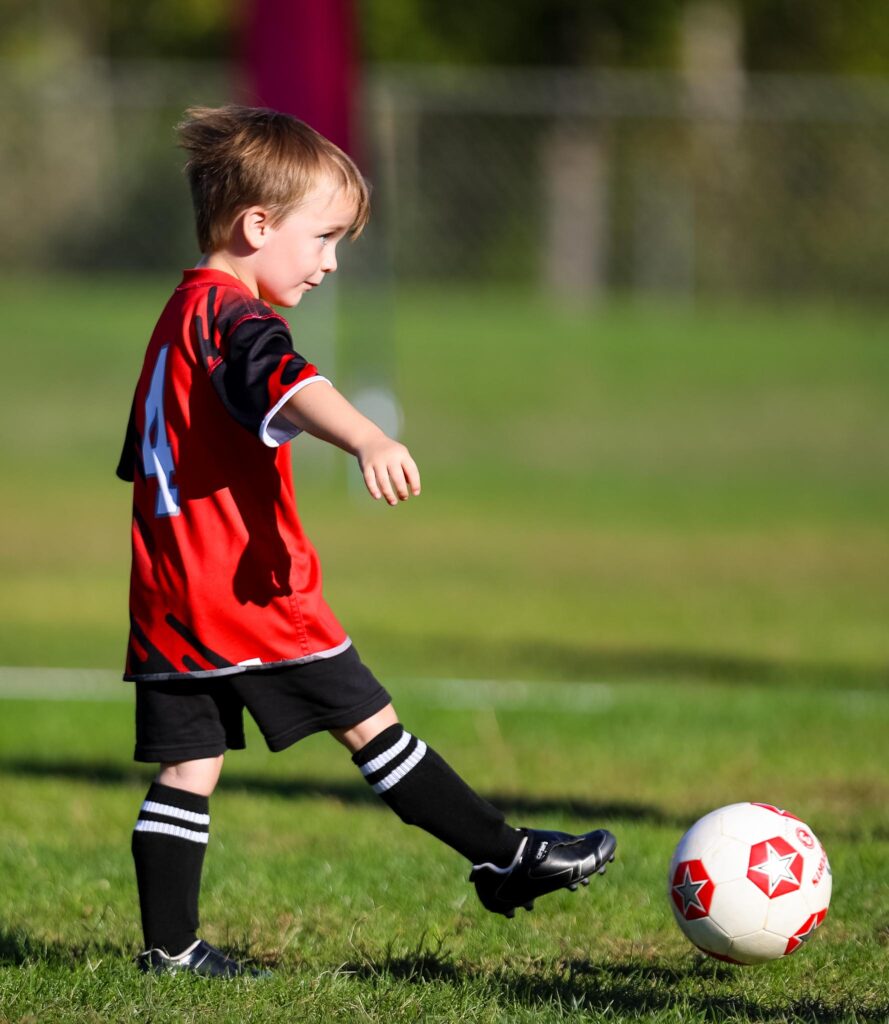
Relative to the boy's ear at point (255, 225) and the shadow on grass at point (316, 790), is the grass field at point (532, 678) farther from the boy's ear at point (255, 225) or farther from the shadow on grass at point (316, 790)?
the boy's ear at point (255, 225)

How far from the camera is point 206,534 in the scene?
359cm

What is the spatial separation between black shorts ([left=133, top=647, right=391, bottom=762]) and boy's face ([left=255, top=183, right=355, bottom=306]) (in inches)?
33.2

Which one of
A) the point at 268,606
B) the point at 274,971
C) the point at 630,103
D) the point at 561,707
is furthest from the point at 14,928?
the point at 630,103

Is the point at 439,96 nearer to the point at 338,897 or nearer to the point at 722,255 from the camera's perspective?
the point at 722,255

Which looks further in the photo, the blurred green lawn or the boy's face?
the blurred green lawn

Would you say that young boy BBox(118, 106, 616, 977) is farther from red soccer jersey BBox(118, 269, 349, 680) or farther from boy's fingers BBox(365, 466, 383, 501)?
boy's fingers BBox(365, 466, 383, 501)

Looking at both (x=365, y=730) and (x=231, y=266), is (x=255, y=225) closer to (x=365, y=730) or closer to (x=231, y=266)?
(x=231, y=266)

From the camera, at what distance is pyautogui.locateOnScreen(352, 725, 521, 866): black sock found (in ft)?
12.3

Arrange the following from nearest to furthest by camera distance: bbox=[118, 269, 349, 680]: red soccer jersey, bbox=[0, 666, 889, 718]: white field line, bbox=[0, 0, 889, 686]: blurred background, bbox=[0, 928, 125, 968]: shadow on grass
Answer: bbox=[118, 269, 349, 680]: red soccer jersey < bbox=[0, 928, 125, 968]: shadow on grass < bbox=[0, 666, 889, 718]: white field line < bbox=[0, 0, 889, 686]: blurred background

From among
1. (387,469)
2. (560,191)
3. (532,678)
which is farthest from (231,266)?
(560,191)

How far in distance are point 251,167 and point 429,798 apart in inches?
57.3

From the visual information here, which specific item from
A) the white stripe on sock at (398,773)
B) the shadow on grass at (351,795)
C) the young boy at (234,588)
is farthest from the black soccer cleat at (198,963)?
the shadow on grass at (351,795)

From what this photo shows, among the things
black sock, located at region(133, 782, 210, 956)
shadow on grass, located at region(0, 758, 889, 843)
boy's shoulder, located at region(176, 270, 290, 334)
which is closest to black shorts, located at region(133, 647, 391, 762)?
black sock, located at region(133, 782, 210, 956)

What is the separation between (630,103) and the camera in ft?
82.9
